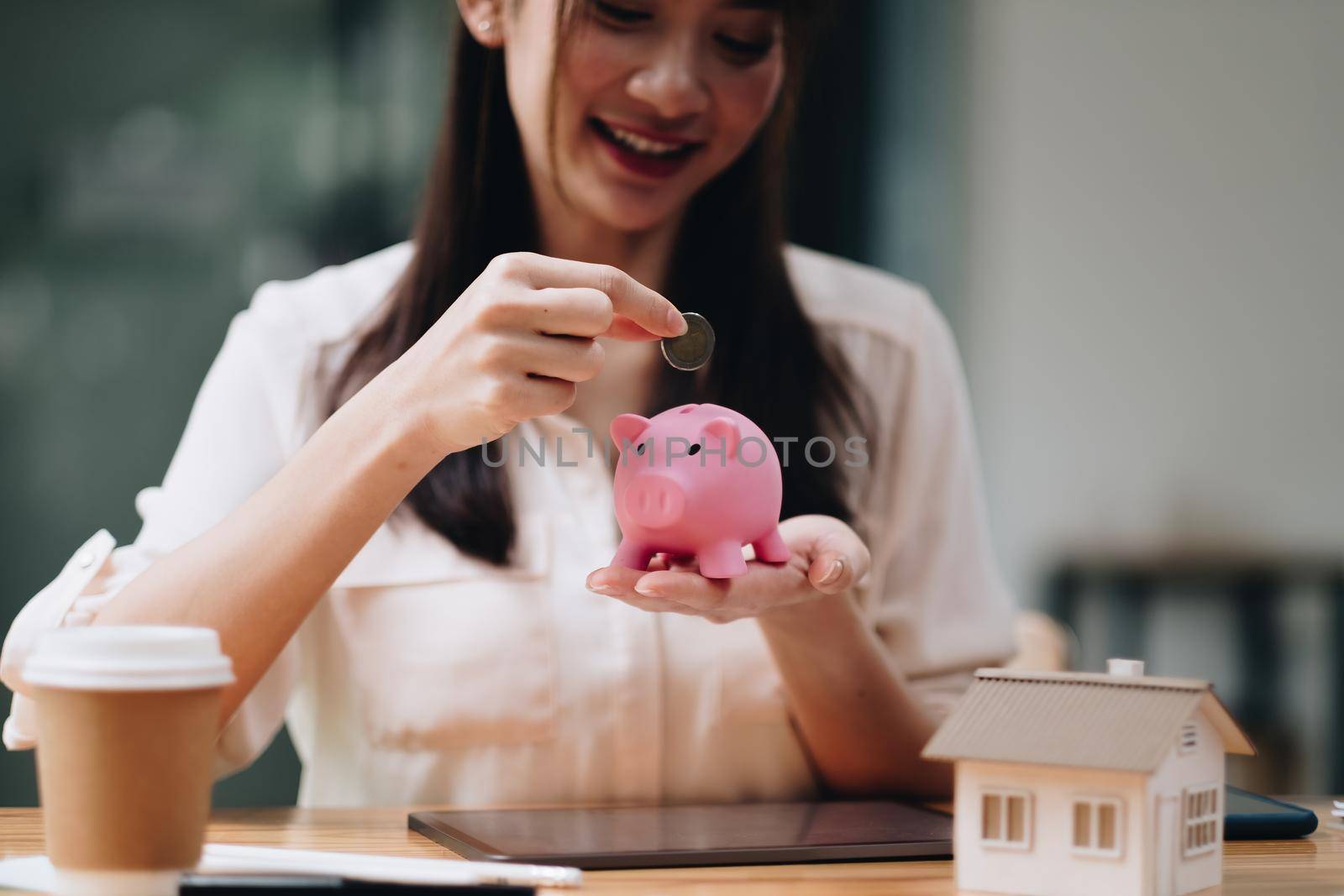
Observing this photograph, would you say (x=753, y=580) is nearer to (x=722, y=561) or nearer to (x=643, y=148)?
(x=722, y=561)

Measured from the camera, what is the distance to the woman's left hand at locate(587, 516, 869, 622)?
906 millimetres

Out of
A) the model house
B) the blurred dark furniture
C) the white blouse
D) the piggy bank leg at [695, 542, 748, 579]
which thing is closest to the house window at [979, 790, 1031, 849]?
the model house

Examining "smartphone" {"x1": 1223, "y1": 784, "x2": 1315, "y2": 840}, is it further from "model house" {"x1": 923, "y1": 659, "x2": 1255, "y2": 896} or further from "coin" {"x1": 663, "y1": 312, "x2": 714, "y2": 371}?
"coin" {"x1": 663, "y1": 312, "x2": 714, "y2": 371}

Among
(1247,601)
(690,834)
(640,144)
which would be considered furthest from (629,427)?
(1247,601)

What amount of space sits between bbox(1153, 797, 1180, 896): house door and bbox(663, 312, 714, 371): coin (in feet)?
1.41

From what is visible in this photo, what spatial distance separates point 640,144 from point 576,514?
1.23ft

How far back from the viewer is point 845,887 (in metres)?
0.83

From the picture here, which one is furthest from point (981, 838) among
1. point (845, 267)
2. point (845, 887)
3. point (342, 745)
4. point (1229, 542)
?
point (1229, 542)

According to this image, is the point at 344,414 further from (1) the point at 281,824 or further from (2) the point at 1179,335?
(2) the point at 1179,335

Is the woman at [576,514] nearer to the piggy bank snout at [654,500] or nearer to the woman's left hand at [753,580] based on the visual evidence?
the woman's left hand at [753,580]

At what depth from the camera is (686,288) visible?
1515mm

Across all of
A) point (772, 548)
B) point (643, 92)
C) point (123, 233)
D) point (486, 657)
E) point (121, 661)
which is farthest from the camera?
point (123, 233)

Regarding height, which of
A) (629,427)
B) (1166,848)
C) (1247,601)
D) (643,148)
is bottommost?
(1247,601)

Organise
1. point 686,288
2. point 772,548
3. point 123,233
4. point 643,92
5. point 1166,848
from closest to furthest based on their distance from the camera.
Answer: point 1166,848 < point 772,548 < point 643,92 < point 686,288 < point 123,233
